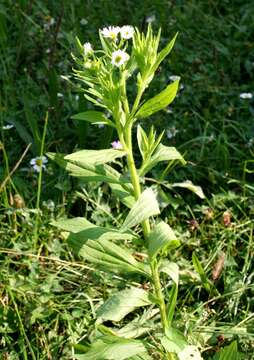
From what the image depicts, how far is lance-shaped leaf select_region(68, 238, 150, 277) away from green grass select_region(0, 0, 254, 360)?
334 millimetres

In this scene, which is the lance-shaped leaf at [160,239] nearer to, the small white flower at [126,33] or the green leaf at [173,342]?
the green leaf at [173,342]

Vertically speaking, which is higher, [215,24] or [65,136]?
[215,24]

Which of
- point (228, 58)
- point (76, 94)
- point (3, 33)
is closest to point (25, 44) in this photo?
point (3, 33)

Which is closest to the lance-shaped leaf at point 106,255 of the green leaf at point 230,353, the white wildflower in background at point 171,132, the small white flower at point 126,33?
the green leaf at point 230,353

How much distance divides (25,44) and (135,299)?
1.87 meters

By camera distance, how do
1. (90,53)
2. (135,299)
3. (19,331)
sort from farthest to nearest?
(19,331), (135,299), (90,53)

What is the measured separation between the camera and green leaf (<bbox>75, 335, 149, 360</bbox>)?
1.73 metres

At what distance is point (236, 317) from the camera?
7.11 feet

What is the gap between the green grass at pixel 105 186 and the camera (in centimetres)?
214

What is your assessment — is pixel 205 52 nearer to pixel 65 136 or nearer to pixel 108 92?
pixel 65 136

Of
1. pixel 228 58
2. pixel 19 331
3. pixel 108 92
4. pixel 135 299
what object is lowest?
pixel 19 331

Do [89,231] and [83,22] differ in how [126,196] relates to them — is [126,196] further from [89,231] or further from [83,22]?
[83,22]

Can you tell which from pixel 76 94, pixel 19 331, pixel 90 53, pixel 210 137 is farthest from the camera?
pixel 76 94

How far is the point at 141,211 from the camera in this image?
65.0 inches
